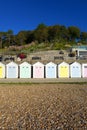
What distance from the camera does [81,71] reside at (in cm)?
2988

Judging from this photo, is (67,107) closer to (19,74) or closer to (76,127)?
(76,127)

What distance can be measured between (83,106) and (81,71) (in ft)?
62.2

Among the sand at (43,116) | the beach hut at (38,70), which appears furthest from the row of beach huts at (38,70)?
the sand at (43,116)

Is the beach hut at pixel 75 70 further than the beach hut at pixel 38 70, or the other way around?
the beach hut at pixel 75 70

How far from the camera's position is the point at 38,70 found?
29.1 metres

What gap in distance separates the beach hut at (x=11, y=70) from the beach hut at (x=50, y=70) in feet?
11.1

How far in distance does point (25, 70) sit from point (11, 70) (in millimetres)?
1523

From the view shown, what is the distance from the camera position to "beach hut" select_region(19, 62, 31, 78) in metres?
28.8

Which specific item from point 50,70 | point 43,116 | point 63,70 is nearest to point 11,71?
point 50,70

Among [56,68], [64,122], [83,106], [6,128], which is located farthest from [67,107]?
[56,68]

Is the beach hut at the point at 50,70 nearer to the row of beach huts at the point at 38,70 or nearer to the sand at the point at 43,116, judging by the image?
the row of beach huts at the point at 38,70

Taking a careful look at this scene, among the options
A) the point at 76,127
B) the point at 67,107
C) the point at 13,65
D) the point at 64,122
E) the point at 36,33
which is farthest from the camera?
the point at 36,33

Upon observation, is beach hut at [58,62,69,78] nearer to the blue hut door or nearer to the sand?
the blue hut door

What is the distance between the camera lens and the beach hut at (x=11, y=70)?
28.8 metres
